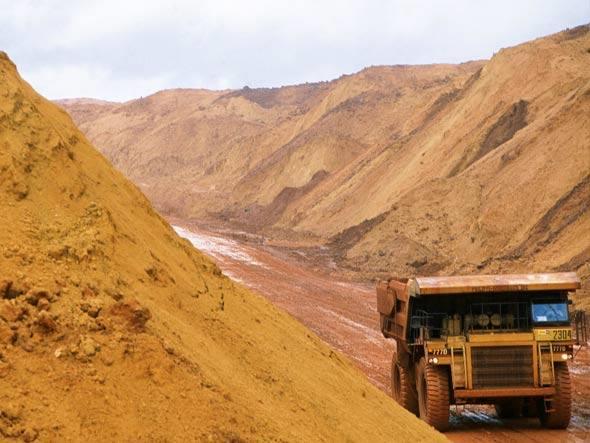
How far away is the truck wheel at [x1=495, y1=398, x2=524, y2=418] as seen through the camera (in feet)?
46.3

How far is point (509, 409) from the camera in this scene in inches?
569

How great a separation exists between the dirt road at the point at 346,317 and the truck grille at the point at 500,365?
0.80 meters

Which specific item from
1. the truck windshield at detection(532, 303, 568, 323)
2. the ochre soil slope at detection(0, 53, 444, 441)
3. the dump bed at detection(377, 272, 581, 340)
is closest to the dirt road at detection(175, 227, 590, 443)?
the truck windshield at detection(532, 303, 568, 323)

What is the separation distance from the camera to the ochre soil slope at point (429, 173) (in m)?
33.5

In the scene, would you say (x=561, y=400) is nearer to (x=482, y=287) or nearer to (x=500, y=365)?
(x=500, y=365)

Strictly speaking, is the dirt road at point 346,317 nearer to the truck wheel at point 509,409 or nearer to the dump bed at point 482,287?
the truck wheel at point 509,409

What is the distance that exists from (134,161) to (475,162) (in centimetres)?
7656

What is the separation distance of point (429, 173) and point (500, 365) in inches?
1349

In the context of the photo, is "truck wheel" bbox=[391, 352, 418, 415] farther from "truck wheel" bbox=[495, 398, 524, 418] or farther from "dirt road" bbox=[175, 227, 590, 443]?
"truck wheel" bbox=[495, 398, 524, 418]

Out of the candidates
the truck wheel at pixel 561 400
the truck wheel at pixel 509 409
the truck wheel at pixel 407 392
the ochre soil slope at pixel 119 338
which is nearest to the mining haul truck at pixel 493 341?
the truck wheel at pixel 561 400

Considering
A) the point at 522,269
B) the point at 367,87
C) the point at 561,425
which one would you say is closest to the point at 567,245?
the point at 522,269

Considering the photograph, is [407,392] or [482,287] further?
[407,392]

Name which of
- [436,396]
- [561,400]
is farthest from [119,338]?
[561,400]

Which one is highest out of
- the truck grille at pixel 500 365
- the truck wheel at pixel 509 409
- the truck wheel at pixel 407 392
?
the truck grille at pixel 500 365
